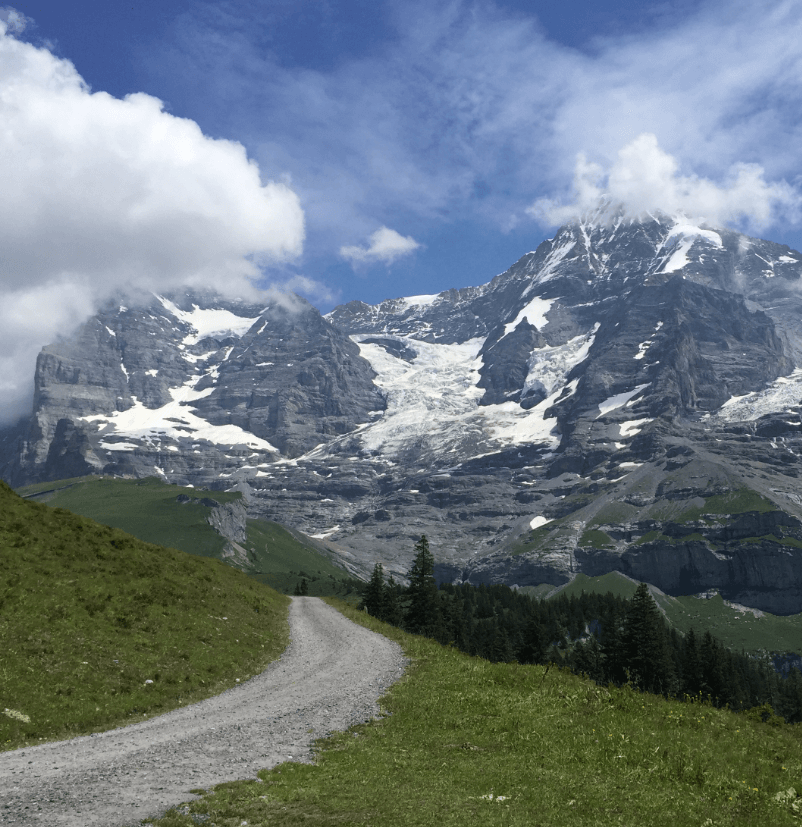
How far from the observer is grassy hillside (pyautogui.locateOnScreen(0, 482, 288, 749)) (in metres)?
20.8

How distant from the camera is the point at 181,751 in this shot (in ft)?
58.7

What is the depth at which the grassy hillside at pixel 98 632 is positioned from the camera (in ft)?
68.3

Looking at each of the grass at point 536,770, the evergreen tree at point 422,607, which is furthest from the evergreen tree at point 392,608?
the grass at point 536,770

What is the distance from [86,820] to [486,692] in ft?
50.7

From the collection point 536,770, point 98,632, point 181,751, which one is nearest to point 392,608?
point 98,632

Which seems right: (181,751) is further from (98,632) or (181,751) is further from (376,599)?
(376,599)

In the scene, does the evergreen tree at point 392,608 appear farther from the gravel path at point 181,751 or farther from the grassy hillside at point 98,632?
the gravel path at point 181,751

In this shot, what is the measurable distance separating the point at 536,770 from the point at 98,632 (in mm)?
17645

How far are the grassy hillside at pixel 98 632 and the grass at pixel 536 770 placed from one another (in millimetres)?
7594

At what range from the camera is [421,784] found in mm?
15672

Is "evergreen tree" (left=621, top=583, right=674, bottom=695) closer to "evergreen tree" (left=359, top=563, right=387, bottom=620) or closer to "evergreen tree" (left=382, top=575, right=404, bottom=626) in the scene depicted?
"evergreen tree" (left=382, top=575, right=404, bottom=626)

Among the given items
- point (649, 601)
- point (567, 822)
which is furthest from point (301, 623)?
point (649, 601)

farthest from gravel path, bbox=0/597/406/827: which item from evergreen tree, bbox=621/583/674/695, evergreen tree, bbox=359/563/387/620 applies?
evergreen tree, bbox=621/583/674/695

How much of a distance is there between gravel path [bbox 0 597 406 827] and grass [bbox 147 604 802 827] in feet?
3.11
